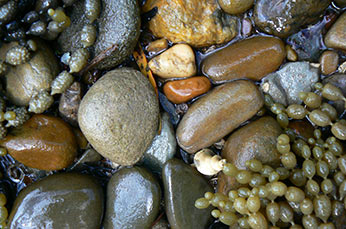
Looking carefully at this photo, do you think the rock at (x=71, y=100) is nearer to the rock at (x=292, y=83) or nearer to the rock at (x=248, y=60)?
the rock at (x=248, y=60)

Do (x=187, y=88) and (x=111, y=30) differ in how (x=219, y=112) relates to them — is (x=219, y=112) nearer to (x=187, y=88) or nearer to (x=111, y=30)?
(x=187, y=88)

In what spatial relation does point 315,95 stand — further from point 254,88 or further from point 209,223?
point 209,223

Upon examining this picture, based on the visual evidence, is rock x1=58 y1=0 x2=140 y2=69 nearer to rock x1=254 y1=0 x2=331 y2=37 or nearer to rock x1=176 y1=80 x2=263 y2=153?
rock x1=176 y1=80 x2=263 y2=153

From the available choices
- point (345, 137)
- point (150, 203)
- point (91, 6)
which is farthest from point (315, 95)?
point (91, 6)

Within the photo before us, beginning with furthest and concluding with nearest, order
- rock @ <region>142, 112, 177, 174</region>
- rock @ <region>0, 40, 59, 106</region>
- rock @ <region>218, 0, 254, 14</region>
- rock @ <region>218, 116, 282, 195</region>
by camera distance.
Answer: rock @ <region>142, 112, 177, 174</region>
rock @ <region>218, 0, 254, 14</region>
rock @ <region>0, 40, 59, 106</region>
rock @ <region>218, 116, 282, 195</region>

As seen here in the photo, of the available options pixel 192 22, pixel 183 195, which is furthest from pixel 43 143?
pixel 192 22

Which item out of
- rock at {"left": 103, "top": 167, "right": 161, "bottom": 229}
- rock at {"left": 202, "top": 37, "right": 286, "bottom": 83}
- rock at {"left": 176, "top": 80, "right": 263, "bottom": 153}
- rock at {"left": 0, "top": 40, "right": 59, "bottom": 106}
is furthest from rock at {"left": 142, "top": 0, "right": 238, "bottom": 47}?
rock at {"left": 103, "top": 167, "right": 161, "bottom": 229}

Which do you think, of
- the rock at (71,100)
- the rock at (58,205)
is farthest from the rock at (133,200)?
the rock at (71,100)
